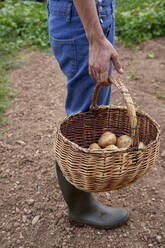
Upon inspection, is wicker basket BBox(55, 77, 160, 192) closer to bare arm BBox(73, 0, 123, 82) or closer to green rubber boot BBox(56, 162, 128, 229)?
bare arm BBox(73, 0, 123, 82)

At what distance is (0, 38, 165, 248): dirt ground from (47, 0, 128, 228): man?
25cm

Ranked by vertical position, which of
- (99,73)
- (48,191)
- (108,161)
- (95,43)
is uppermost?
(95,43)

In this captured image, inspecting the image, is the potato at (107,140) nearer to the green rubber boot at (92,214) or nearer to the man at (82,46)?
the man at (82,46)

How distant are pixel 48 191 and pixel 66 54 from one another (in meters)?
1.00

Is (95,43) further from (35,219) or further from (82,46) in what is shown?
(35,219)

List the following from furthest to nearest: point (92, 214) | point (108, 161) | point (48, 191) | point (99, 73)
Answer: point (48, 191)
point (92, 214)
point (99, 73)
point (108, 161)

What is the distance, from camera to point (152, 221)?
171cm

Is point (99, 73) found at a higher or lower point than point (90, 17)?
lower

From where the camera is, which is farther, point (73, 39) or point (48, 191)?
point (48, 191)

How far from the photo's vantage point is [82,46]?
1.29m

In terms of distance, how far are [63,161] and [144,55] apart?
3.20m

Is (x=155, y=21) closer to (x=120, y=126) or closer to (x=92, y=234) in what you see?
(x=120, y=126)

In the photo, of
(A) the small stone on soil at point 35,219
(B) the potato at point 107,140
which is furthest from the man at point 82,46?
(A) the small stone on soil at point 35,219

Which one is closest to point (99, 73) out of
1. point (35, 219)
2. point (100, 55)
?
point (100, 55)
